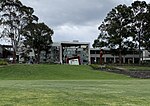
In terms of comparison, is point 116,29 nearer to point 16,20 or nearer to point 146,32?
point 146,32

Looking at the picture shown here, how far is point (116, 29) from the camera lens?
91.8m

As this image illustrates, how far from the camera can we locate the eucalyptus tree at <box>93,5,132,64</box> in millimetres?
91438

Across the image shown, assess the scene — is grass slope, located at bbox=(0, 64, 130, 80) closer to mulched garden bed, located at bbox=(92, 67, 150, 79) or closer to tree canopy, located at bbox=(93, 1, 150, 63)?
mulched garden bed, located at bbox=(92, 67, 150, 79)

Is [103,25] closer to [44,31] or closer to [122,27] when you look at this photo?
[122,27]

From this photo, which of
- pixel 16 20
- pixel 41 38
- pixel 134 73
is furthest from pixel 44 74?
pixel 41 38

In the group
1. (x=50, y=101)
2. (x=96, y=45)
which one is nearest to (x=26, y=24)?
(x=96, y=45)

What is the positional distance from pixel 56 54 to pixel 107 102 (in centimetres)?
12422

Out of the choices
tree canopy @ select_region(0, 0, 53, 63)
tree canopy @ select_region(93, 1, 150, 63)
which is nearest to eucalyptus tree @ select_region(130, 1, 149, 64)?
tree canopy @ select_region(93, 1, 150, 63)

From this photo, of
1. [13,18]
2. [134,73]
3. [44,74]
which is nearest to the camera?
[44,74]

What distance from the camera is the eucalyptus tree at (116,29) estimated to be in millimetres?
91438

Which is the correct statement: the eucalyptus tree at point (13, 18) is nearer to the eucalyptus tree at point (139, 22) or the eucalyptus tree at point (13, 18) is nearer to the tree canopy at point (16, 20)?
the tree canopy at point (16, 20)

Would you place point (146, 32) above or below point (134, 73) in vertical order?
above

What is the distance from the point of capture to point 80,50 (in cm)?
12769

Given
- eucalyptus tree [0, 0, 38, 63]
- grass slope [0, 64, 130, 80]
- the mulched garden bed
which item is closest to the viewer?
grass slope [0, 64, 130, 80]
